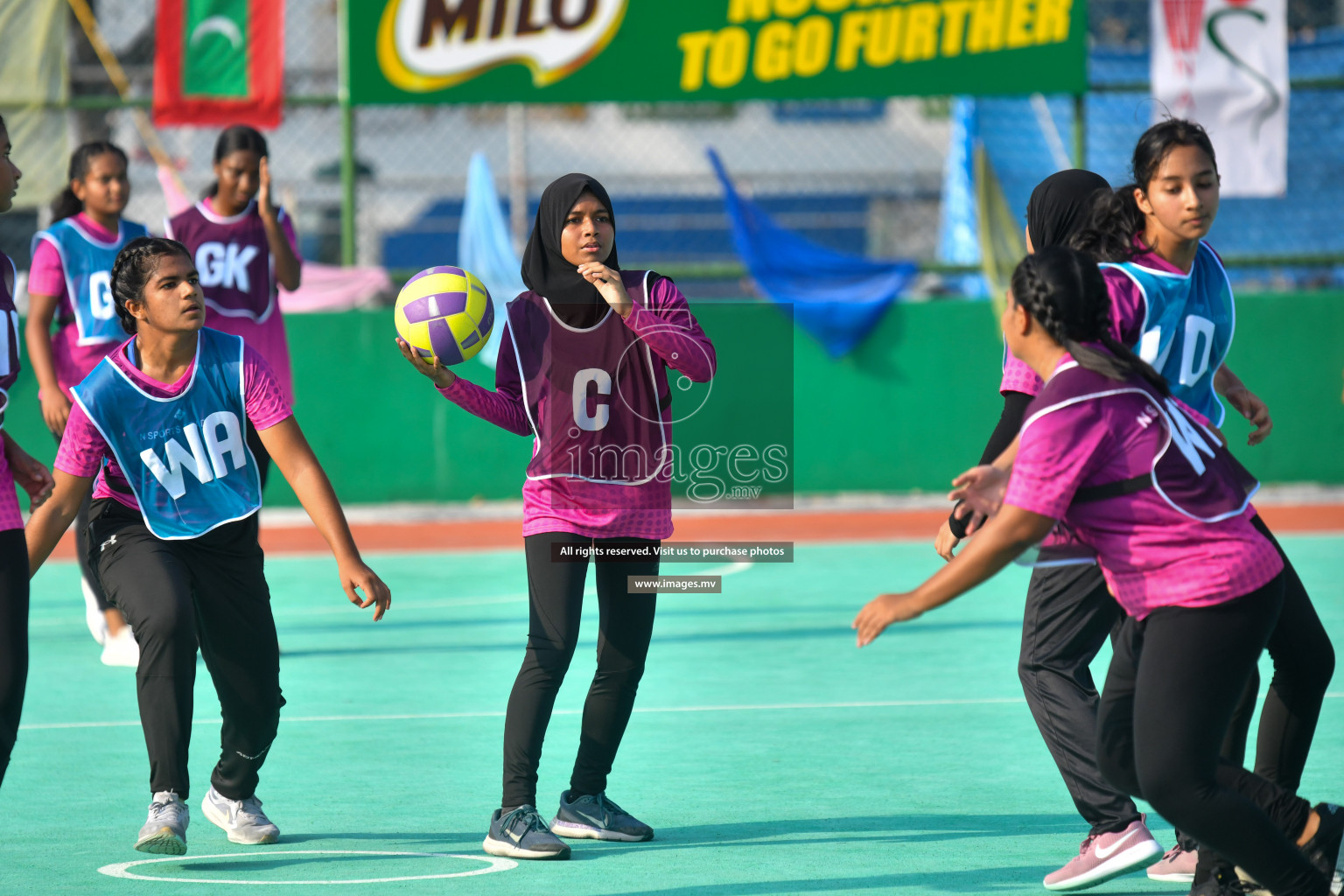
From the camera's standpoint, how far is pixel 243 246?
334 inches

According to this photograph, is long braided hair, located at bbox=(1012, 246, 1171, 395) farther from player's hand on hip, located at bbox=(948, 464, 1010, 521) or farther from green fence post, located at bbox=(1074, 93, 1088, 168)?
green fence post, located at bbox=(1074, 93, 1088, 168)

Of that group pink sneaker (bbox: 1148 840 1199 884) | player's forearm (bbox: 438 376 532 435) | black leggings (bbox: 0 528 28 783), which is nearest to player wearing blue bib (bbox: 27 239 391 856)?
black leggings (bbox: 0 528 28 783)

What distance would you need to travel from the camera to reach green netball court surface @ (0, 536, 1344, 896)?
16.3ft

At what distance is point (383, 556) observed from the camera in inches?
465

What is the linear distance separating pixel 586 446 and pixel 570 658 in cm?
65

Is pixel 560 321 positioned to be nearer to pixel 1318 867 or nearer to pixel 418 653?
pixel 1318 867

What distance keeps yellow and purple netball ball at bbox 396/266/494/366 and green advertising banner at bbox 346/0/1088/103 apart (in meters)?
7.37

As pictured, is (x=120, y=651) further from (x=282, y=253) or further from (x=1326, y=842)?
(x=1326, y=842)

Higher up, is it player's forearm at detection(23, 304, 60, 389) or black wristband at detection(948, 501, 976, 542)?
player's forearm at detection(23, 304, 60, 389)

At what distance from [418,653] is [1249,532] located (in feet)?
17.0

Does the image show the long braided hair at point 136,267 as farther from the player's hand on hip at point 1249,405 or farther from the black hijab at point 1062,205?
the player's hand on hip at point 1249,405

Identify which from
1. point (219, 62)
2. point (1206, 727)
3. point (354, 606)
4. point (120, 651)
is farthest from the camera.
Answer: point (219, 62)

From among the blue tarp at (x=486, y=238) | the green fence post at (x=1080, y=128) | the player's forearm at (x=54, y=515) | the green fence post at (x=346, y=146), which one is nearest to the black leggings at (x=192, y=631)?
the player's forearm at (x=54, y=515)

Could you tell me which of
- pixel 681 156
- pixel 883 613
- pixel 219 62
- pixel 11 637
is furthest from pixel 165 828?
pixel 681 156
